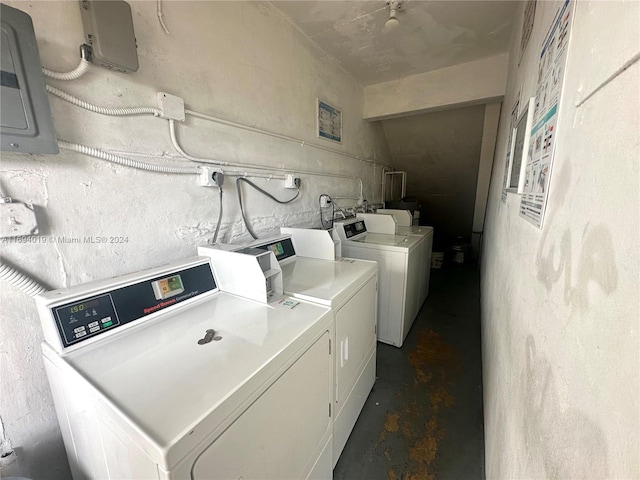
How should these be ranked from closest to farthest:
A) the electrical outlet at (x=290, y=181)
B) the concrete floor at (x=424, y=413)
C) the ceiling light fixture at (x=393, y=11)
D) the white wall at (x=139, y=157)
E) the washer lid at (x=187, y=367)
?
the washer lid at (x=187, y=367)
the white wall at (x=139, y=157)
the concrete floor at (x=424, y=413)
the ceiling light fixture at (x=393, y=11)
the electrical outlet at (x=290, y=181)

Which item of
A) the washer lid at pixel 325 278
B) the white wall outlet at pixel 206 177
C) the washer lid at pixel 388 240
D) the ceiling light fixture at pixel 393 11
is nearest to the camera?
the washer lid at pixel 325 278

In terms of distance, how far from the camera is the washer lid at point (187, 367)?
1.71ft

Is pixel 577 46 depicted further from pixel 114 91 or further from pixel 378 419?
pixel 378 419

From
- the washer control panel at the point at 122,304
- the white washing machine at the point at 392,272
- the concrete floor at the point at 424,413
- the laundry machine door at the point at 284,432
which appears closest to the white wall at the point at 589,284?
the laundry machine door at the point at 284,432

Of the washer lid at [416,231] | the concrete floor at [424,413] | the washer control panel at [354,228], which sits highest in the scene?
the washer control panel at [354,228]

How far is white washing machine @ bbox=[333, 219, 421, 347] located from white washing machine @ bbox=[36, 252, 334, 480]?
116 centimetres

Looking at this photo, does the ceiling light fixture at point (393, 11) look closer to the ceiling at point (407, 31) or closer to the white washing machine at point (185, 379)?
the ceiling at point (407, 31)

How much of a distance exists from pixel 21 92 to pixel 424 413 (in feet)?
7.48

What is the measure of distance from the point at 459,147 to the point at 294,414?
13.5 ft

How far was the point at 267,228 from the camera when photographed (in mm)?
1854

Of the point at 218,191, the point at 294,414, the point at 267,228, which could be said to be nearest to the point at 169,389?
the point at 294,414

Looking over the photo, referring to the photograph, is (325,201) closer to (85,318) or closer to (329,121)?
(329,121)

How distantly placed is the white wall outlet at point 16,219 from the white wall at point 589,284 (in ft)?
4.70

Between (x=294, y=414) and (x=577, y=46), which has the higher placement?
(x=577, y=46)
